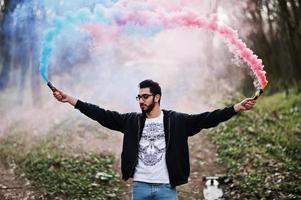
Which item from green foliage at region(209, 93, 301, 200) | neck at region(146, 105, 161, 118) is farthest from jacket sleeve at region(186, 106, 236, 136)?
green foliage at region(209, 93, 301, 200)

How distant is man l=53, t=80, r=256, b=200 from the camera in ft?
17.0

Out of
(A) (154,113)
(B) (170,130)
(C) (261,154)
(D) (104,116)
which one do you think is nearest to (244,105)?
(B) (170,130)

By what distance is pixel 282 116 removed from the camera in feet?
67.7

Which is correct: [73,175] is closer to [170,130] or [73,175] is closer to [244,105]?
[170,130]

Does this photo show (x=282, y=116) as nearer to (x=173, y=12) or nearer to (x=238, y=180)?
(x=238, y=180)

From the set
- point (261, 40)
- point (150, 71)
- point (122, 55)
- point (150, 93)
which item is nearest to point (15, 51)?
point (122, 55)

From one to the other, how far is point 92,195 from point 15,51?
7521 mm

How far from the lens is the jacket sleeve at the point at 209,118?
5.39m

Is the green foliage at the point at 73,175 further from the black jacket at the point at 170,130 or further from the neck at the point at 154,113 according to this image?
the neck at the point at 154,113

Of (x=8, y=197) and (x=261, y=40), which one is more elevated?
(x=261, y=40)

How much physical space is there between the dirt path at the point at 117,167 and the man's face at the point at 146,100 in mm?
4796

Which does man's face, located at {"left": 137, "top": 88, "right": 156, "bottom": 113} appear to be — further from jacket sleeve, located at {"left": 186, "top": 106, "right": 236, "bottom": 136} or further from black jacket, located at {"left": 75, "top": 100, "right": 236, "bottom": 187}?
jacket sleeve, located at {"left": 186, "top": 106, "right": 236, "bottom": 136}

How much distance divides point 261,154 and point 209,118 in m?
8.08

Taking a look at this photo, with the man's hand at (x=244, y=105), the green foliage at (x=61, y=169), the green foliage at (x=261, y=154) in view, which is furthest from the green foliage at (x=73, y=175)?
the man's hand at (x=244, y=105)
